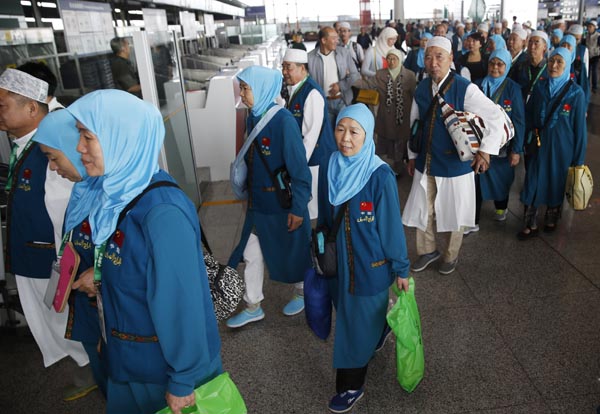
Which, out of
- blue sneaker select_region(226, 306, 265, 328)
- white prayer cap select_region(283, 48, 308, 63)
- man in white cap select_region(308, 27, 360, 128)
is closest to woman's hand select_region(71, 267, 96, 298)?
blue sneaker select_region(226, 306, 265, 328)

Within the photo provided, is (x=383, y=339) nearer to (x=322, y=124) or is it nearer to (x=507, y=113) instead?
(x=322, y=124)

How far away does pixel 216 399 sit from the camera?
154 cm

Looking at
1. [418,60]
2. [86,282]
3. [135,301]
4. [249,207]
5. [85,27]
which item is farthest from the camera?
[418,60]

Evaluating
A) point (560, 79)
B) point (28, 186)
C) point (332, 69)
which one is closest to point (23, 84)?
point (28, 186)

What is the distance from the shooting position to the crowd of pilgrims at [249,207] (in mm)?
1452

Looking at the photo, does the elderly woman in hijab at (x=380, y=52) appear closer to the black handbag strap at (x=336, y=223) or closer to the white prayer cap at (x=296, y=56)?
the white prayer cap at (x=296, y=56)

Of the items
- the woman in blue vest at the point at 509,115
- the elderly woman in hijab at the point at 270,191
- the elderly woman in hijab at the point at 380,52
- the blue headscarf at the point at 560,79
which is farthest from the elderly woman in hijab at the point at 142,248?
the elderly woman in hijab at the point at 380,52

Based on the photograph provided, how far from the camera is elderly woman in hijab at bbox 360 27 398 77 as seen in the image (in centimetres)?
667

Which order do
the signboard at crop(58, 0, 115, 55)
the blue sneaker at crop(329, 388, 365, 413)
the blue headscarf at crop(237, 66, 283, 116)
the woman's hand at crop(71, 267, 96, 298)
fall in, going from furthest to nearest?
the signboard at crop(58, 0, 115, 55)
the blue headscarf at crop(237, 66, 283, 116)
the blue sneaker at crop(329, 388, 365, 413)
the woman's hand at crop(71, 267, 96, 298)

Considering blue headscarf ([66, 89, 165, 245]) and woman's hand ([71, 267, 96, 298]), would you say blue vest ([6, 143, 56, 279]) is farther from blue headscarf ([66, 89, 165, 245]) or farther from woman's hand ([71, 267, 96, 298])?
blue headscarf ([66, 89, 165, 245])

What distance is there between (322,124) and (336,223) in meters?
1.75

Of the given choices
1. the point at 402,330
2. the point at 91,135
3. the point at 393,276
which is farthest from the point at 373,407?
the point at 91,135

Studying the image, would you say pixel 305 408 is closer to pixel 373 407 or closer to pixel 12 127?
pixel 373 407

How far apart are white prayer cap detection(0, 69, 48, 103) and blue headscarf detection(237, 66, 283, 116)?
1.09 meters
